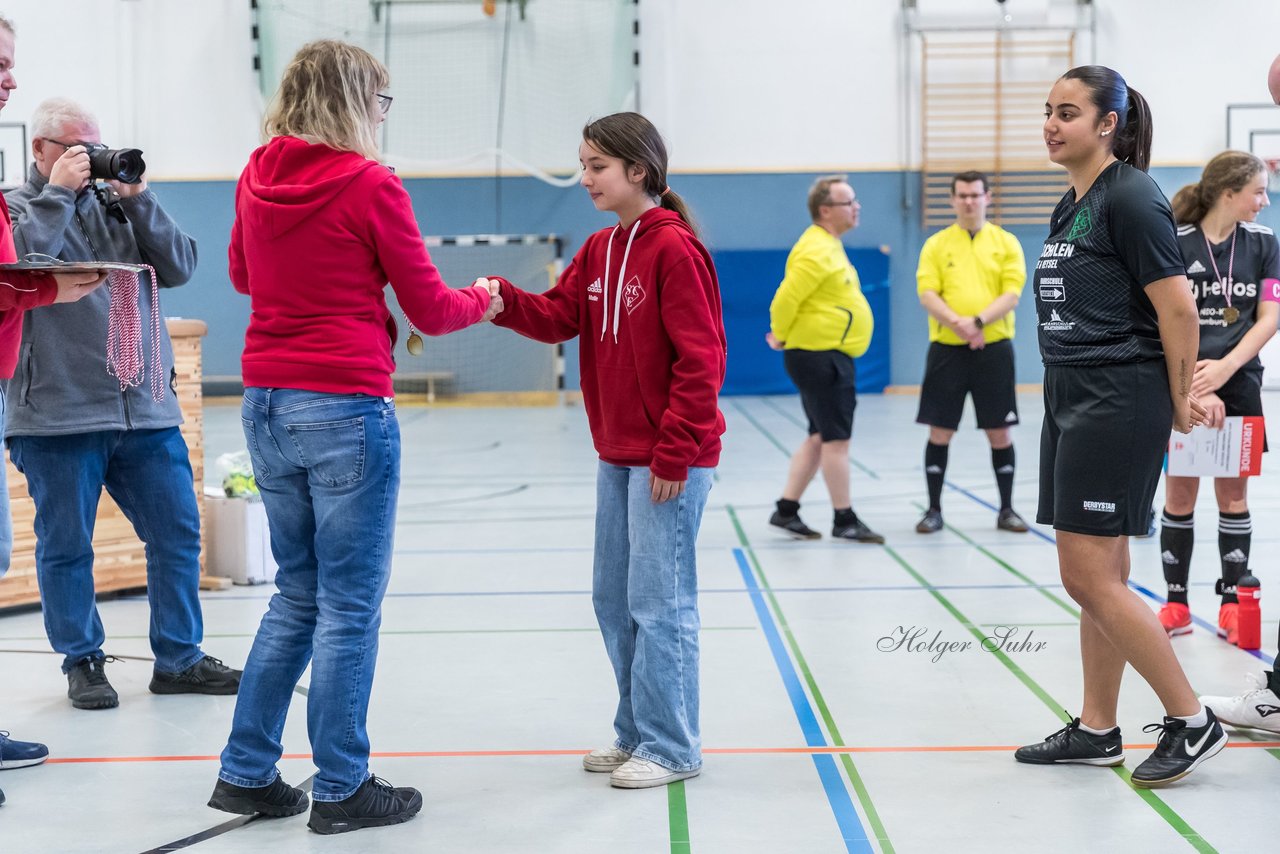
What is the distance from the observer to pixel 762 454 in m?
8.73

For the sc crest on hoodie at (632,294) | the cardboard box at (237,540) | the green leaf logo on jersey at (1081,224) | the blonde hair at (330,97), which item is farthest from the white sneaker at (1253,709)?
the cardboard box at (237,540)

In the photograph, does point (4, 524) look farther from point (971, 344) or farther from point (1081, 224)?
point (971, 344)

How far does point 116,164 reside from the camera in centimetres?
308

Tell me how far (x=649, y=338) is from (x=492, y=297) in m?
0.35

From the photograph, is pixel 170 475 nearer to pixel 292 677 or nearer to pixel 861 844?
pixel 292 677

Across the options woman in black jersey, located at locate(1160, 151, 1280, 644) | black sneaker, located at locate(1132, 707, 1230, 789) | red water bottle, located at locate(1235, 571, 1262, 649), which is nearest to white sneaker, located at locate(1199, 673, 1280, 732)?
black sneaker, located at locate(1132, 707, 1230, 789)

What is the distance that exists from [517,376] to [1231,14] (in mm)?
8278

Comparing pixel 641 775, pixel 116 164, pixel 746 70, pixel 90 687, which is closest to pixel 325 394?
pixel 641 775

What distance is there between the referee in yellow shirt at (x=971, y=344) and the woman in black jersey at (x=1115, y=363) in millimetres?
3012

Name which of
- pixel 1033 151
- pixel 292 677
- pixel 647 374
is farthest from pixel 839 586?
pixel 1033 151

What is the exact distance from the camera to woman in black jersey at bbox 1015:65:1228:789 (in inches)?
101

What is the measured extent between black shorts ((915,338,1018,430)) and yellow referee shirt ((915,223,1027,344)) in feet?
0.25

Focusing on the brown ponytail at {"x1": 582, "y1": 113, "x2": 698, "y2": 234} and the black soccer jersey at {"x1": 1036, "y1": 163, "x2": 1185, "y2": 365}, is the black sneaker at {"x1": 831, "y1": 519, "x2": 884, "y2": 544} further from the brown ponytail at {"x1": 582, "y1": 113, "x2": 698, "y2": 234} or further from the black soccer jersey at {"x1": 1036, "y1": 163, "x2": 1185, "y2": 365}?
the brown ponytail at {"x1": 582, "y1": 113, "x2": 698, "y2": 234}

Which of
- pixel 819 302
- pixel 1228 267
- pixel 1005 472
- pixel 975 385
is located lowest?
pixel 1005 472
